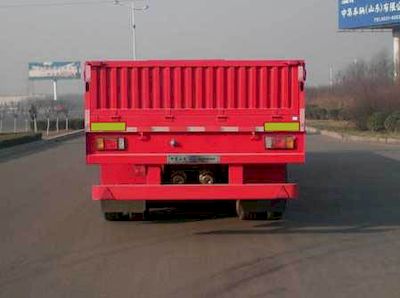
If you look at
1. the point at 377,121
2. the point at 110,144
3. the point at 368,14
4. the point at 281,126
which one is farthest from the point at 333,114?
the point at 110,144

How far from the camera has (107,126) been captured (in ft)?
30.1

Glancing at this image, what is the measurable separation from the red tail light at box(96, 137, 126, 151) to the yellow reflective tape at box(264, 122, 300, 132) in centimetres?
181

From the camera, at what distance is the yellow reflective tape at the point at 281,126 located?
9.18 meters

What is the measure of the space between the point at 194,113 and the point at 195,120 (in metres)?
0.09

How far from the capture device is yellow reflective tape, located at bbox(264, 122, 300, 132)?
30.1 feet

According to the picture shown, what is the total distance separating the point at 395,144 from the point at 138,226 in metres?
22.3

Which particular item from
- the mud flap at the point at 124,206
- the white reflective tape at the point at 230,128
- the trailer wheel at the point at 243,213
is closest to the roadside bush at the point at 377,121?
the trailer wheel at the point at 243,213

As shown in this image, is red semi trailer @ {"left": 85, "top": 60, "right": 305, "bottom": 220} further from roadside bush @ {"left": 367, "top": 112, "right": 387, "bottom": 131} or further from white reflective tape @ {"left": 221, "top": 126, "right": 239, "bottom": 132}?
roadside bush @ {"left": 367, "top": 112, "right": 387, "bottom": 131}

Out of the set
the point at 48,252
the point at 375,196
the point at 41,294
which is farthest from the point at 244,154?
the point at 375,196

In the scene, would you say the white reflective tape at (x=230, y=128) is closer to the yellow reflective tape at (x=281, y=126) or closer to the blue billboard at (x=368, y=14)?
the yellow reflective tape at (x=281, y=126)

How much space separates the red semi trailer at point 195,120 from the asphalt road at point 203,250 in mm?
678

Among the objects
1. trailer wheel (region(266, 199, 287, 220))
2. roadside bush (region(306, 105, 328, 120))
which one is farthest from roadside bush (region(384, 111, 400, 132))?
trailer wheel (region(266, 199, 287, 220))

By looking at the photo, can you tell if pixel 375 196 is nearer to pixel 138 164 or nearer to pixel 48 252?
pixel 138 164

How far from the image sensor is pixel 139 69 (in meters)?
9.35
